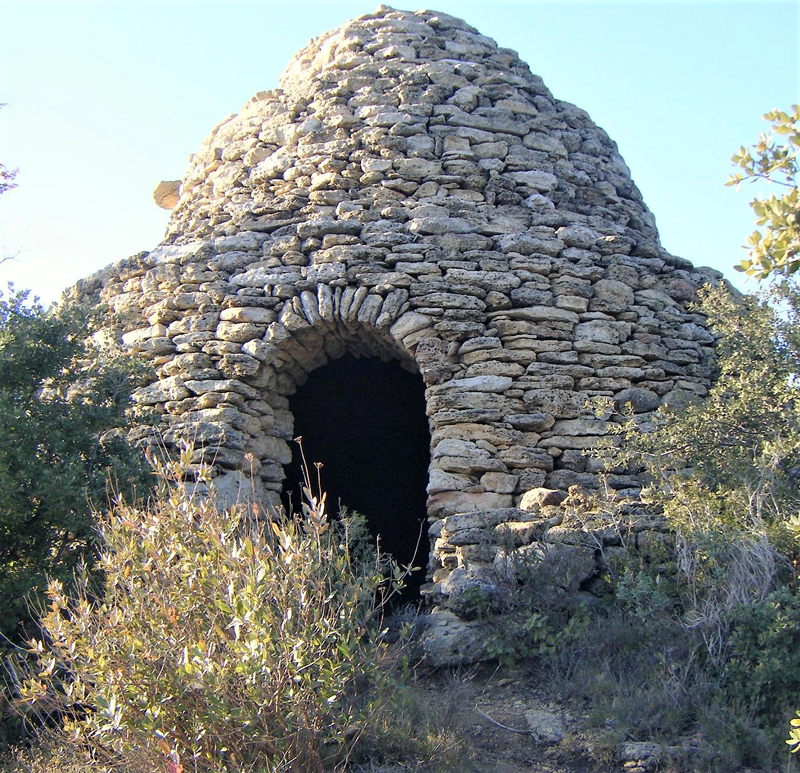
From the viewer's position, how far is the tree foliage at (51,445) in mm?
4730

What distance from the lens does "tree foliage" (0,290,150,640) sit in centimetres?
473

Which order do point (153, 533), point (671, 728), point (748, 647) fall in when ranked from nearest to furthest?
1. point (153, 533)
2. point (671, 728)
3. point (748, 647)

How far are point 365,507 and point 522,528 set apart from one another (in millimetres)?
3082

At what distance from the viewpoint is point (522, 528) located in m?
5.27

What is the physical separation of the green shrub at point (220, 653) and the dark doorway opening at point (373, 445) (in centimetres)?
373

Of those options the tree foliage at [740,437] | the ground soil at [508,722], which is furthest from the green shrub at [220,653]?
the tree foliage at [740,437]

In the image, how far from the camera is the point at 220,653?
3.53m

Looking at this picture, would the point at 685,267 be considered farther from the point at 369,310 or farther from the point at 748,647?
the point at 748,647

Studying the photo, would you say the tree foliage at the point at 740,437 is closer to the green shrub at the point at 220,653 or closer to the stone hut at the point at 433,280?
the stone hut at the point at 433,280

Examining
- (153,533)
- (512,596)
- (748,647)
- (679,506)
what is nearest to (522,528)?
(512,596)

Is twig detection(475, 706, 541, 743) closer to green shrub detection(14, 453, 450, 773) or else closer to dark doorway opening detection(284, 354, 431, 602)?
green shrub detection(14, 453, 450, 773)

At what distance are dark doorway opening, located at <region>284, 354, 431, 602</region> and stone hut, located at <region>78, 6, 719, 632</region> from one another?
1239mm

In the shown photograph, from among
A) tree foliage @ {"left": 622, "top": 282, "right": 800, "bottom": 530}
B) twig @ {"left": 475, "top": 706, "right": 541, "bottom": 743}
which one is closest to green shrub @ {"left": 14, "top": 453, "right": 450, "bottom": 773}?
twig @ {"left": 475, "top": 706, "right": 541, "bottom": 743}

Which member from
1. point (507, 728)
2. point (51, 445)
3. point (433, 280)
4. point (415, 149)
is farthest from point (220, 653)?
point (415, 149)
